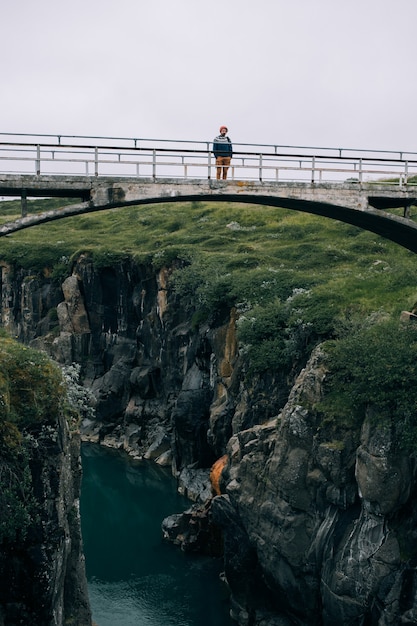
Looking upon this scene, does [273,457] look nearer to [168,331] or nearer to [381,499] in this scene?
[381,499]

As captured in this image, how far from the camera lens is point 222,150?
89.9 ft

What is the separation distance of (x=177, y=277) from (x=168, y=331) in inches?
167

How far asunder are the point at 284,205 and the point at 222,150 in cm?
333

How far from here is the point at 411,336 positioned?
31109mm

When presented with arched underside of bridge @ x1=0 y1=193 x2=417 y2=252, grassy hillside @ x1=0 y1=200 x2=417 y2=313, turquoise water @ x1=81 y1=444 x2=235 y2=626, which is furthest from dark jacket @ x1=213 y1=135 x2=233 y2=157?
turquoise water @ x1=81 y1=444 x2=235 y2=626

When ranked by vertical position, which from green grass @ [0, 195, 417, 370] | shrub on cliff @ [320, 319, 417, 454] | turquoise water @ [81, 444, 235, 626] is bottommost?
turquoise water @ [81, 444, 235, 626]

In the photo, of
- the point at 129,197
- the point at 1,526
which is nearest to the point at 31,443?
the point at 1,526

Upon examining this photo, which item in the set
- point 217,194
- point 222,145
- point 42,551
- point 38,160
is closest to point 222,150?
point 222,145

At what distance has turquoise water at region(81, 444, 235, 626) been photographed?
34.7 meters

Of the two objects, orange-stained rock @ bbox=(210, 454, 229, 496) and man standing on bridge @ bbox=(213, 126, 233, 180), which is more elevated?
man standing on bridge @ bbox=(213, 126, 233, 180)

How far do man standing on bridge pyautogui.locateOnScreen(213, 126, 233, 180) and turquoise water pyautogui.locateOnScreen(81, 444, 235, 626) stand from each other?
20.3 meters

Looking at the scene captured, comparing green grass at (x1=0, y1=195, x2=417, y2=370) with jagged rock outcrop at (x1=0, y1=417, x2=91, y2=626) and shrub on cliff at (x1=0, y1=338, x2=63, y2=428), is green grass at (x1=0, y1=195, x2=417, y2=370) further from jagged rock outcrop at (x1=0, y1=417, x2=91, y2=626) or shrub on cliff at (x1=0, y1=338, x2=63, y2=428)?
jagged rock outcrop at (x1=0, y1=417, x2=91, y2=626)

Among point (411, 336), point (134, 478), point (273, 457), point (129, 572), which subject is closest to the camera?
point (411, 336)

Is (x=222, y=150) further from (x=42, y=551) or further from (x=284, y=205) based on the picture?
(x=42, y=551)
